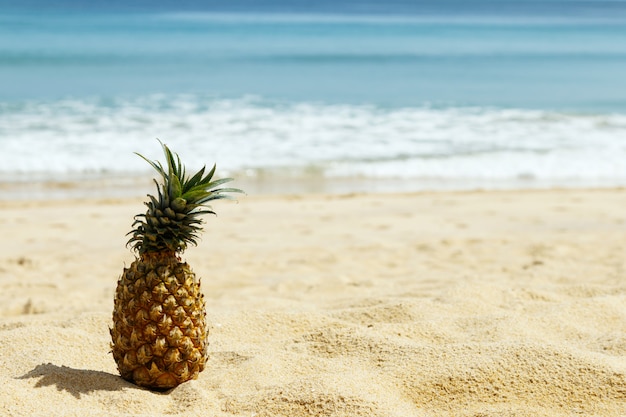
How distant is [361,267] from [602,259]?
6.50 ft

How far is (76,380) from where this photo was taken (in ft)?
10.0

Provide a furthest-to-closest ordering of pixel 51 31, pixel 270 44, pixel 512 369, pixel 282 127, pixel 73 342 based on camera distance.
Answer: pixel 51 31
pixel 270 44
pixel 282 127
pixel 73 342
pixel 512 369

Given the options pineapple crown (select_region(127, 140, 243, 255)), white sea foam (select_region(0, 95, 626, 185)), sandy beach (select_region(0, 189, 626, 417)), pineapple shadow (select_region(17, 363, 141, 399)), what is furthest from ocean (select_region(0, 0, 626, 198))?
pineapple crown (select_region(127, 140, 243, 255))

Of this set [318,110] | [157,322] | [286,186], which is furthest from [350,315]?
[318,110]

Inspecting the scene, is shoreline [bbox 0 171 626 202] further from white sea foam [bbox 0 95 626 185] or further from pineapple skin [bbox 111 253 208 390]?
pineapple skin [bbox 111 253 208 390]

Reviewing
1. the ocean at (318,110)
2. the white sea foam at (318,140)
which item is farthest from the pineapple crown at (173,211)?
the white sea foam at (318,140)

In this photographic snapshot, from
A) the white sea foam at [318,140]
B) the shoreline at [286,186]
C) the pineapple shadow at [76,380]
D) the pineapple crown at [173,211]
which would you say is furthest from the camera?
Result: the white sea foam at [318,140]

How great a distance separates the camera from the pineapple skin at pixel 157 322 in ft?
9.41

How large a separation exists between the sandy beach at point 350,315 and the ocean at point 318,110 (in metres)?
2.74

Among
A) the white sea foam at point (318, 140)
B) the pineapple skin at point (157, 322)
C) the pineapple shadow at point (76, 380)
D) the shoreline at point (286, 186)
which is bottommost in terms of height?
the pineapple shadow at point (76, 380)

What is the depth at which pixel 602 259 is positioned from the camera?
247 inches

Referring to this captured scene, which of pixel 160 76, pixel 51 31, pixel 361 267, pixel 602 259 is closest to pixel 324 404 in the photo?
pixel 361 267

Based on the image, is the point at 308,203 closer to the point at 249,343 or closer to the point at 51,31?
the point at 249,343

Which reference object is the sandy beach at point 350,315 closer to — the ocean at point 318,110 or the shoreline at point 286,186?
the shoreline at point 286,186
